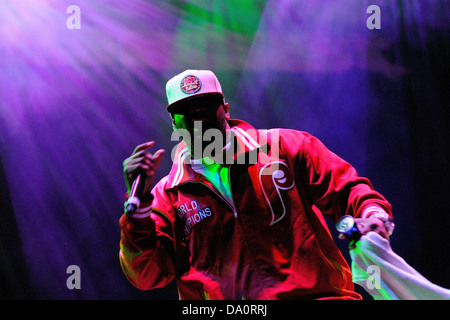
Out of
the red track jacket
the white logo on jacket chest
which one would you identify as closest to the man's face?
the red track jacket

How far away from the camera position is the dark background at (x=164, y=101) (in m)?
2.05

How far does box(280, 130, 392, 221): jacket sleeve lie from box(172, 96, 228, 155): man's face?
27cm

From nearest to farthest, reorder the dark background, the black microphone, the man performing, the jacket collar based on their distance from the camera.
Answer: the black microphone < the man performing < the jacket collar < the dark background

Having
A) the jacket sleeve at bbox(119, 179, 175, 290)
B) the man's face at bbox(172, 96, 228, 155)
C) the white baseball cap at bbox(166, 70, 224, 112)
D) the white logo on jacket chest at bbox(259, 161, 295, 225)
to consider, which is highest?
the white baseball cap at bbox(166, 70, 224, 112)

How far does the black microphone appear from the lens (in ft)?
4.05

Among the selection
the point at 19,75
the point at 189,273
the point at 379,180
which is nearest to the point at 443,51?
the point at 379,180

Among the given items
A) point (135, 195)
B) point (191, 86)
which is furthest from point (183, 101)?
point (135, 195)

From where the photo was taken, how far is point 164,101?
2357 mm

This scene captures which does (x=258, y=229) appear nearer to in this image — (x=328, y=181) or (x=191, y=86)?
(x=328, y=181)

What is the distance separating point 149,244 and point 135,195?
0.87 feet

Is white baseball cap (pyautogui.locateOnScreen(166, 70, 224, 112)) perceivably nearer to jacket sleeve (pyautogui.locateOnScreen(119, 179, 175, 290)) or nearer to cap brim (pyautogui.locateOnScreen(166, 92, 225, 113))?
cap brim (pyautogui.locateOnScreen(166, 92, 225, 113))

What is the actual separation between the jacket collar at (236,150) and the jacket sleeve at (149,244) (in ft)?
0.33

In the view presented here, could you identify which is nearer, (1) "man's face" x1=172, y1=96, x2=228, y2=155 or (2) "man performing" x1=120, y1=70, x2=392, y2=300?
(2) "man performing" x1=120, y1=70, x2=392, y2=300
